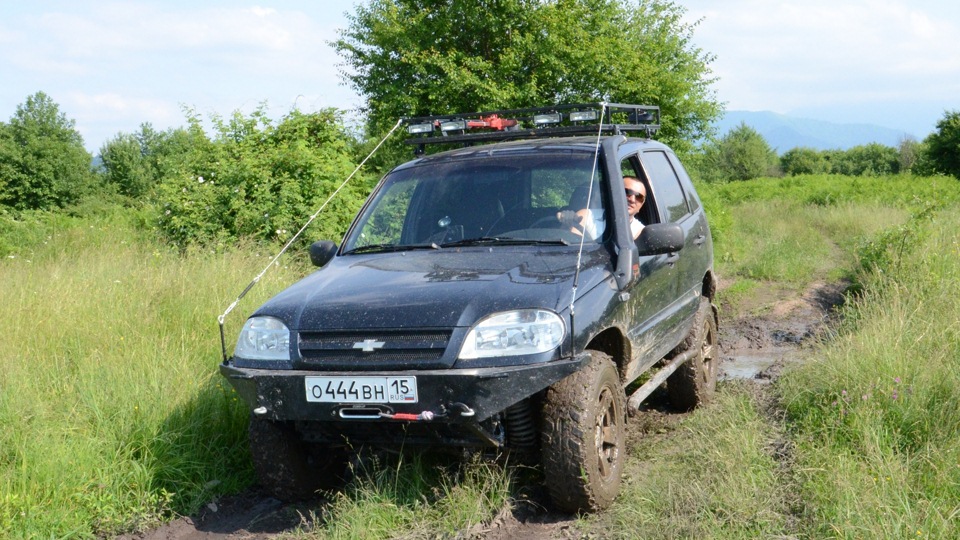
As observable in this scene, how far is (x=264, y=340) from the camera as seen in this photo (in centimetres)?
414

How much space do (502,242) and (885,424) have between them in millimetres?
2165

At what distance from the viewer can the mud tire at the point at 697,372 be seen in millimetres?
5994

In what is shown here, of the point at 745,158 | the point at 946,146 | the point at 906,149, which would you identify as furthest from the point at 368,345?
the point at 906,149

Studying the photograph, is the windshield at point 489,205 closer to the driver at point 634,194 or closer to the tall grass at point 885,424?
the driver at point 634,194

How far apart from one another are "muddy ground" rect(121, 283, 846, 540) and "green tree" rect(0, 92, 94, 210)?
52966mm

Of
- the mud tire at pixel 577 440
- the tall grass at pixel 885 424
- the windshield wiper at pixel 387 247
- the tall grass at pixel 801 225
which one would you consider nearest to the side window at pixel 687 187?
the tall grass at pixel 885 424

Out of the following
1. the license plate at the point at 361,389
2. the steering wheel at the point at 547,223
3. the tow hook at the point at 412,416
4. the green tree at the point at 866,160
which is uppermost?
the steering wheel at the point at 547,223

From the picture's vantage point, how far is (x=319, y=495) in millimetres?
→ 4703

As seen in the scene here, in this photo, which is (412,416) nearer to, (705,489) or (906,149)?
(705,489)

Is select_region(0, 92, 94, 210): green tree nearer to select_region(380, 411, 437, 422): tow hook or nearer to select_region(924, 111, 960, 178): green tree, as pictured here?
select_region(924, 111, 960, 178): green tree

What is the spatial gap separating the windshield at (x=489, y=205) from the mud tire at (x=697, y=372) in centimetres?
170

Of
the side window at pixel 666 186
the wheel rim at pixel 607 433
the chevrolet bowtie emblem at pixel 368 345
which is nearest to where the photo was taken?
the chevrolet bowtie emblem at pixel 368 345

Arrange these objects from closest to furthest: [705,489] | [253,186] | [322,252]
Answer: [705,489] → [322,252] → [253,186]

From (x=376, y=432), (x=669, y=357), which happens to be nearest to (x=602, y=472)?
(x=376, y=432)
